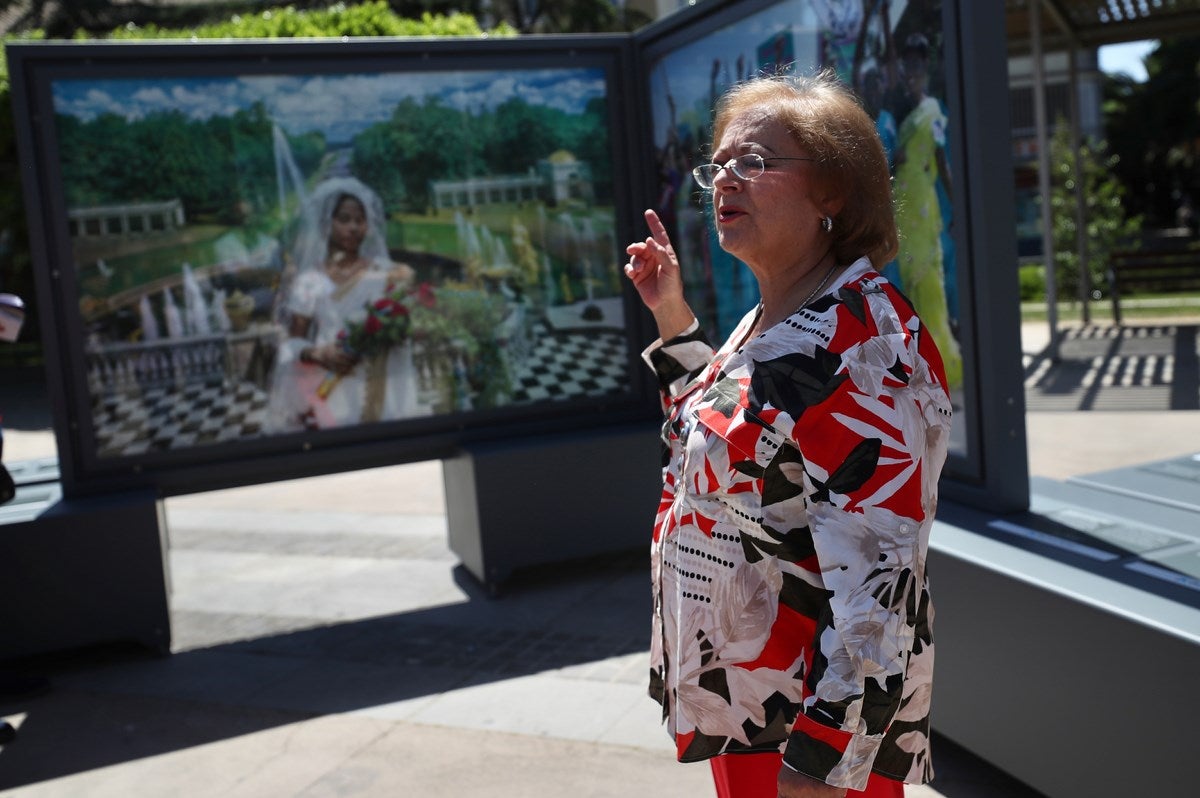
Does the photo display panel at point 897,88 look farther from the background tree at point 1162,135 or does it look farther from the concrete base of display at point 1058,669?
the background tree at point 1162,135

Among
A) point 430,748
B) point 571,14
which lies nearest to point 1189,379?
point 430,748

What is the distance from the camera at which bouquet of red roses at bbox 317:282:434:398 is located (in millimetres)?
6094

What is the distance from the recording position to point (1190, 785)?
276cm

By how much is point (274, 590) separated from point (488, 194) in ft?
8.29

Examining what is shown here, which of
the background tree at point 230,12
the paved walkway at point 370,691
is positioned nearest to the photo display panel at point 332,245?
the paved walkway at point 370,691

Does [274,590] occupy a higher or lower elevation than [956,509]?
lower

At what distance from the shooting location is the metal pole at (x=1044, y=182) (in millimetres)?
11914

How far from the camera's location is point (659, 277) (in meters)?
2.58

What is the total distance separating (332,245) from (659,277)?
3805 mm

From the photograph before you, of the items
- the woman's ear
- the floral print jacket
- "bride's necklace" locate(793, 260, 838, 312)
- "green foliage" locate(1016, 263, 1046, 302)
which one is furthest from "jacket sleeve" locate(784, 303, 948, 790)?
"green foliage" locate(1016, 263, 1046, 302)

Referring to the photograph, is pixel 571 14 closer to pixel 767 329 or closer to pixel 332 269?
pixel 332 269

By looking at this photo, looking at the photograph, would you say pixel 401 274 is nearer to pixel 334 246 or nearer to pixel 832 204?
pixel 334 246

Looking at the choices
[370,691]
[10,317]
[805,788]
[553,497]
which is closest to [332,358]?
[553,497]

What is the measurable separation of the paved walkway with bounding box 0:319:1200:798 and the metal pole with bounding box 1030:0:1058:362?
461cm
